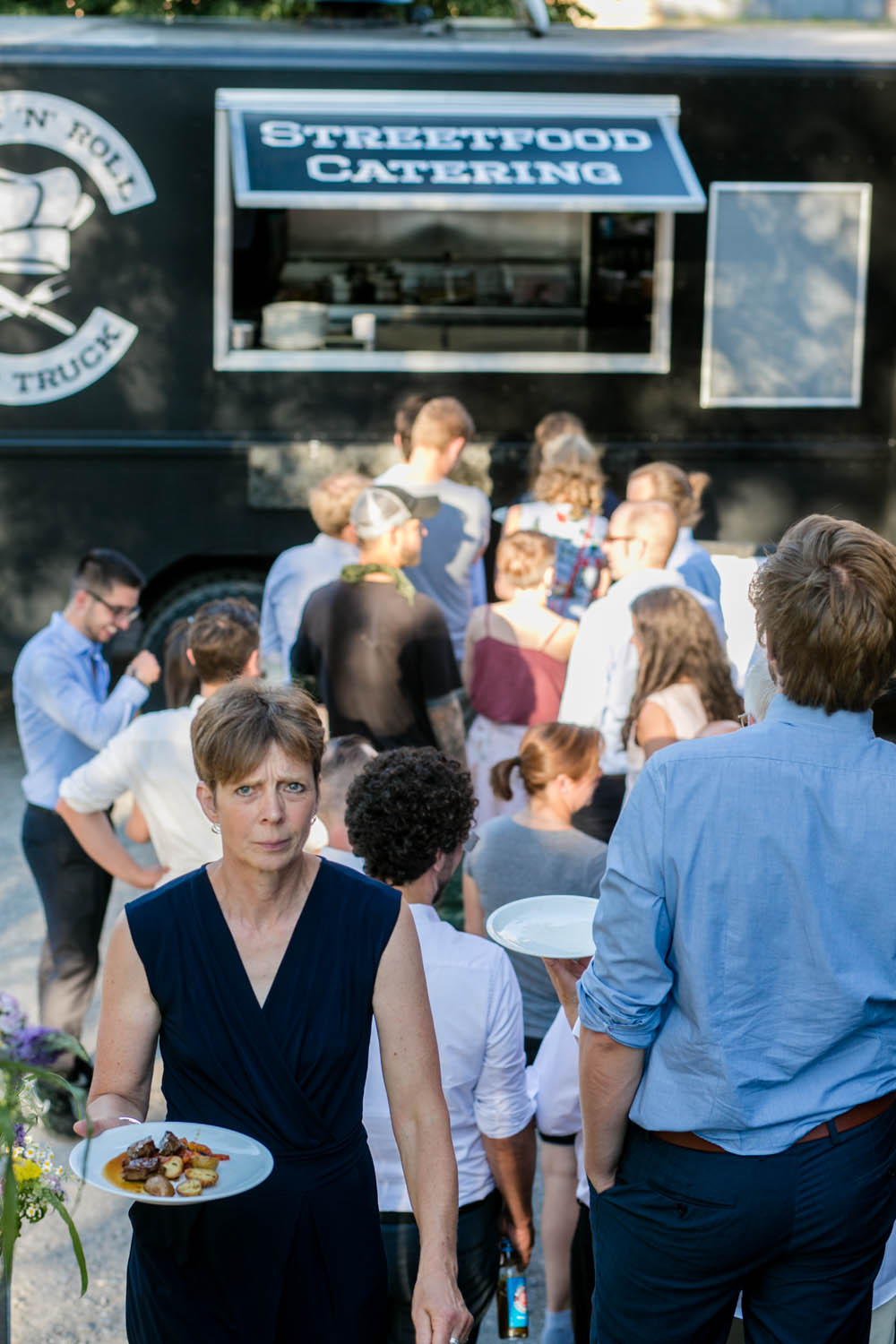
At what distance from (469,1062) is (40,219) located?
5269 mm

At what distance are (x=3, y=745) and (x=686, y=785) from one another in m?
6.37

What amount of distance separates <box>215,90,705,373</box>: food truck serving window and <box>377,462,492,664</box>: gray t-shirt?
168 cm

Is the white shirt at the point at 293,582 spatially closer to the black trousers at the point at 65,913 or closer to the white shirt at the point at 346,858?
the black trousers at the point at 65,913

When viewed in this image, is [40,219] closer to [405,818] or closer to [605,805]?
[605,805]

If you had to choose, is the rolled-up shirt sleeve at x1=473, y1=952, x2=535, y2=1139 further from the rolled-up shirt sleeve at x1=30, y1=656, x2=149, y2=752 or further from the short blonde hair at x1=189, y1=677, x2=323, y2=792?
the rolled-up shirt sleeve at x1=30, y1=656, x2=149, y2=752

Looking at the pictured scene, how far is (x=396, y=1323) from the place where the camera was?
2.62m

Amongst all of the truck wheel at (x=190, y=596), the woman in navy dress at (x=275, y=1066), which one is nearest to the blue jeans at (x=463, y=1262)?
the woman in navy dress at (x=275, y=1066)

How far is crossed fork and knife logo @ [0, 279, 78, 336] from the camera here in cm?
685

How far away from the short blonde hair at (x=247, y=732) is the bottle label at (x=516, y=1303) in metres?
1.16

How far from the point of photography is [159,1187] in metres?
1.97

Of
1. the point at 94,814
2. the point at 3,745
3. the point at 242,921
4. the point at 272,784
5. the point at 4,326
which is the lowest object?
the point at 3,745

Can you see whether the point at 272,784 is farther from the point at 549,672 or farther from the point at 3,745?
the point at 3,745

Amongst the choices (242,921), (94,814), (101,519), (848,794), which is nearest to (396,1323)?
(242,921)

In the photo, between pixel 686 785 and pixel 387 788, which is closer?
pixel 686 785
